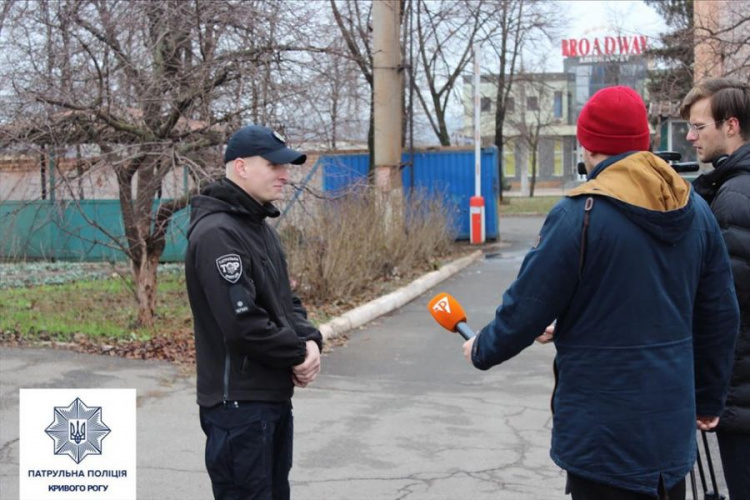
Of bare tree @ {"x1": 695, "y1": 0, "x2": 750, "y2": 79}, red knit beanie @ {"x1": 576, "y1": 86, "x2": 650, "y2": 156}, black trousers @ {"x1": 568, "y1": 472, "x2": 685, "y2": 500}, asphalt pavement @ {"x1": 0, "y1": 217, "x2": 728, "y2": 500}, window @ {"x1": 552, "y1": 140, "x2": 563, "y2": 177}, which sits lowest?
asphalt pavement @ {"x1": 0, "y1": 217, "x2": 728, "y2": 500}

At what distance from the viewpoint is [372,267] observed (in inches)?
563

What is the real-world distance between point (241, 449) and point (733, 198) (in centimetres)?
206

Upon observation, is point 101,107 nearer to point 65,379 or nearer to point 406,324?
point 65,379

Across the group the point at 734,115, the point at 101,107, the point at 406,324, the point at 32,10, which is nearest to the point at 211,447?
the point at 734,115

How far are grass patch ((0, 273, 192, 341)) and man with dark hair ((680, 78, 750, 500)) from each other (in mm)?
6864

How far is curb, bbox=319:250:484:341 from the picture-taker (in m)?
10.6

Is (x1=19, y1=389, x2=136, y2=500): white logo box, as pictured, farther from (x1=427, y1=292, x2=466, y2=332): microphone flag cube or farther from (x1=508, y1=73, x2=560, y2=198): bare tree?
(x1=508, y1=73, x2=560, y2=198): bare tree

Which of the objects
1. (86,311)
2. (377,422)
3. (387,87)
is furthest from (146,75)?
(387,87)

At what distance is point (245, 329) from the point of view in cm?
346

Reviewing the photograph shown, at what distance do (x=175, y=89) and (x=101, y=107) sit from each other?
74 cm

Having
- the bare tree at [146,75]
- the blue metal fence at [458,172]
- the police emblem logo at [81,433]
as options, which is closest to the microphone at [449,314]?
the police emblem logo at [81,433]

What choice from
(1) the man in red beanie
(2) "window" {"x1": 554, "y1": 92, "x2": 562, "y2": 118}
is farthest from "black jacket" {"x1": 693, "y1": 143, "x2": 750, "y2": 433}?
(2) "window" {"x1": 554, "y1": 92, "x2": 562, "y2": 118}

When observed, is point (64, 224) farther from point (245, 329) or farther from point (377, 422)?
point (245, 329)

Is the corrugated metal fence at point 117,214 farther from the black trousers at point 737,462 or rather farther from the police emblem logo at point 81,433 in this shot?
the black trousers at point 737,462
